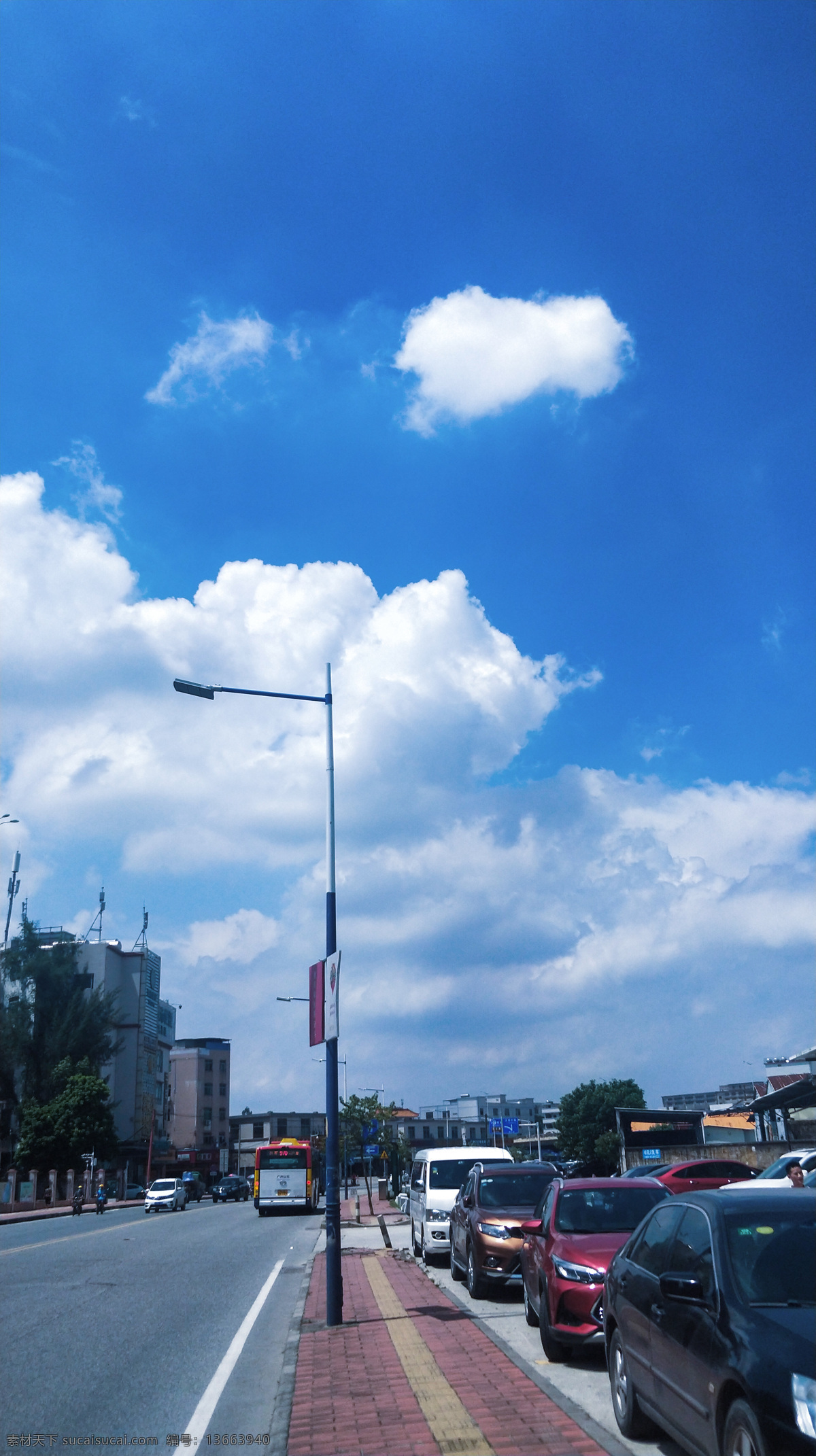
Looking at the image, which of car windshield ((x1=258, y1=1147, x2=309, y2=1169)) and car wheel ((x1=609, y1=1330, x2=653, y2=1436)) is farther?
car windshield ((x1=258, y1=1147, x2=309, y2=1169))

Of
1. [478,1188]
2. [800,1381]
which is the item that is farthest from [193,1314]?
[800,1381]

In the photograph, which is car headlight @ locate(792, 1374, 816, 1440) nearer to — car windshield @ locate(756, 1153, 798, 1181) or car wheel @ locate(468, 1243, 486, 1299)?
car wheel @ locate(468, 1243, 486, 1299)

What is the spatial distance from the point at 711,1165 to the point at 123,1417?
19.0 meters

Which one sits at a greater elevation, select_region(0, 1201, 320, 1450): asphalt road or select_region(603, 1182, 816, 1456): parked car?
select_region(603, 1182, 816, 1456): parked car

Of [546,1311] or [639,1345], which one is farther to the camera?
[546,1311]

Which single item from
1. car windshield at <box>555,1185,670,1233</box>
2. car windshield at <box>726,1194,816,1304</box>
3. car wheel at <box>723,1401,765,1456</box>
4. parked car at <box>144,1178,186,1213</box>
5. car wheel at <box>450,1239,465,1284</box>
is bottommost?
parked car at <box>144,1178,186,1213</box>

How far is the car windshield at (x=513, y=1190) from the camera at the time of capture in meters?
13.1

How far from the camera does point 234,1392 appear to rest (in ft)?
28.6

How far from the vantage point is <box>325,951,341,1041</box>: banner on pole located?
1232 cm

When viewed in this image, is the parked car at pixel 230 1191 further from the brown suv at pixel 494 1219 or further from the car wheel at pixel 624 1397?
the car wheel at pixel 624 1397

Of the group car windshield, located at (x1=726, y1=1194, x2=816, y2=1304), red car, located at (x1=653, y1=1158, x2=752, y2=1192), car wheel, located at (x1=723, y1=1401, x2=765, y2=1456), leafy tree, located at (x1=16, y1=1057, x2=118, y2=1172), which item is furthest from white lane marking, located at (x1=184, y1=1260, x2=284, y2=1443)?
leafy tree, located at (x1=16, y1=1057, x2=118, y2=1172)

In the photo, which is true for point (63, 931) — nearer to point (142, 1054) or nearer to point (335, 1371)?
point (142, 1054)

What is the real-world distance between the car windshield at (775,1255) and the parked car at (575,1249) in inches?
116

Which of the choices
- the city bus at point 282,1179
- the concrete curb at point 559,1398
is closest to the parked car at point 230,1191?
the city bus at point 282,1179
